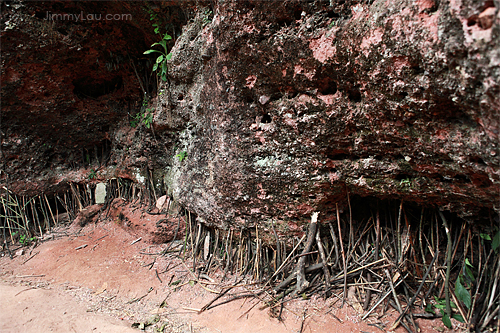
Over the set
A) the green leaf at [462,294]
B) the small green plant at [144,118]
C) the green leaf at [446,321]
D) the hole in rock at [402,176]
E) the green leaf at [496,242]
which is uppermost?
the small green plant at [144,118]

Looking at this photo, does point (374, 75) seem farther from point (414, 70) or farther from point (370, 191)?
point (370, 191)

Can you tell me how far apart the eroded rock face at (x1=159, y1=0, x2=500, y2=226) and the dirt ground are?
0.73m

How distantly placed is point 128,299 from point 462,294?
2819 millimetres

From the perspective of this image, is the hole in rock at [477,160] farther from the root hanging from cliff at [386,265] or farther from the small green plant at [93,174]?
the small green plant at [93,174]

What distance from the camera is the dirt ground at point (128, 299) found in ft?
7.77

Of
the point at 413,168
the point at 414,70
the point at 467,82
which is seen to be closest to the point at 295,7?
the point at 414,70

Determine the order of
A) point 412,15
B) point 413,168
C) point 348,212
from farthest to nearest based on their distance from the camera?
point 348,212
point 413,168
point 412,15

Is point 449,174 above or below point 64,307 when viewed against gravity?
above

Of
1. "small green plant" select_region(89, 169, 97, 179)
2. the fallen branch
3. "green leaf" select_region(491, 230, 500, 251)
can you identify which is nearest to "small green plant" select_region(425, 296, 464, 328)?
"green leaf" select_region(491, 230, 500, 251)

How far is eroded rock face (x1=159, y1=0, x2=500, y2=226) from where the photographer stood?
1546 mm

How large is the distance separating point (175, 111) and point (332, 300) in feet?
8.80

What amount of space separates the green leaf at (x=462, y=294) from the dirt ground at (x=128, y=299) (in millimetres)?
240

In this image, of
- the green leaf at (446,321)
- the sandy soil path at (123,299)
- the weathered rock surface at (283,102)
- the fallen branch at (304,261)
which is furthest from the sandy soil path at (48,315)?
the green leaf at (446,321)

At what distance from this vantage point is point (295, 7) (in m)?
2.16
